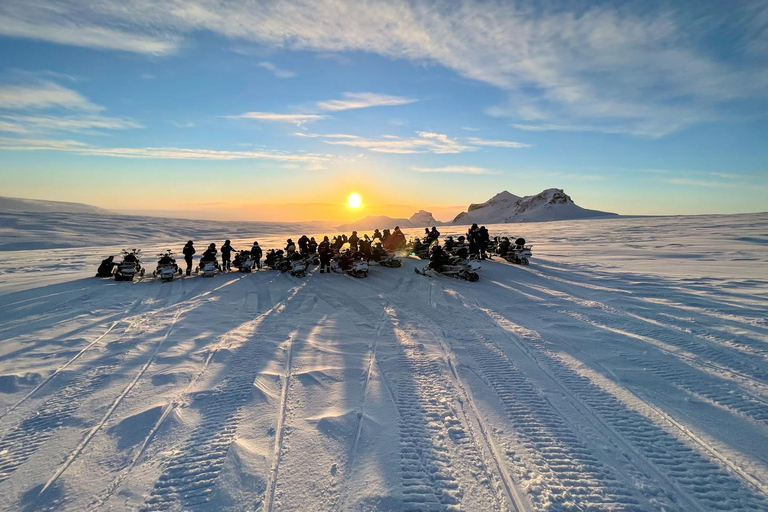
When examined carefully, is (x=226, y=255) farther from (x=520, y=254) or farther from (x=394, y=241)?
(x=520, y=254)

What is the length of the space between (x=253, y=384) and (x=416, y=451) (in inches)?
116

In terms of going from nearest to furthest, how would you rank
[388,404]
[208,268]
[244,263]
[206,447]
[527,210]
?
1. [206,447]
2. [388,404]
3. [208,268]
4. [244,263]
5. [527,210]

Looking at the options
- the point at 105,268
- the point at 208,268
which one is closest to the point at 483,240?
the point at 208,268

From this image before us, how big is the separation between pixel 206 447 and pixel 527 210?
112 metres

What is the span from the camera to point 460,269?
15.1 m

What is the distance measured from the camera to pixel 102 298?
38.4ft

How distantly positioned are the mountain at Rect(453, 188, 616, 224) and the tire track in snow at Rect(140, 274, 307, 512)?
A: 8154 cm

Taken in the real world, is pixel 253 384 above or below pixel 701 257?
below

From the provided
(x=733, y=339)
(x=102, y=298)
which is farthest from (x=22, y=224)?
(x=733, y=339)

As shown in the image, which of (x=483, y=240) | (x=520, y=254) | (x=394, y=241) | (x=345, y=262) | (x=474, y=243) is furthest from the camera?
(x=394, y=241)

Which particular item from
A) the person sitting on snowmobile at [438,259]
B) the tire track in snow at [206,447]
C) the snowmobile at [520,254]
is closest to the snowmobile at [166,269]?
the tire track in snow at [206,447]

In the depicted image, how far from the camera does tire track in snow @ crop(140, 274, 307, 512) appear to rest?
365 cm

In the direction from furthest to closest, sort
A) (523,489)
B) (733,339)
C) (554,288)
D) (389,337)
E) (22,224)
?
(22,224) < (554,288) < (389,337) < (733,339) < (523,489)

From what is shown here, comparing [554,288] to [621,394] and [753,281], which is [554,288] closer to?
[753,281]
